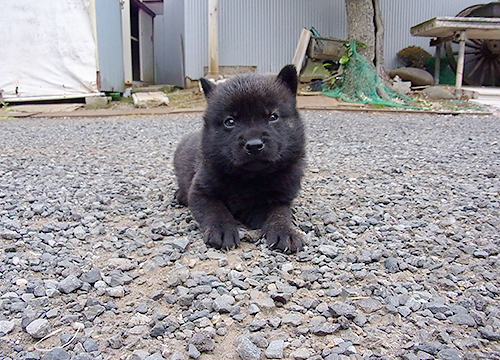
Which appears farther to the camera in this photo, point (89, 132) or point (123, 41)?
point (123, 41)

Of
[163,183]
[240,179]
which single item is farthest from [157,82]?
[240,179]

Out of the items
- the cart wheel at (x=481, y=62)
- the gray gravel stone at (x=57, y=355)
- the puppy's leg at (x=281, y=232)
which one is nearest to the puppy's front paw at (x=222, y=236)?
the puppy's leg at (x=281, y=232)

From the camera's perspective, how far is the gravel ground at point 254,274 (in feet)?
4.93

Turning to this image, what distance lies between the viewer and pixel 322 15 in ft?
A: 40.0

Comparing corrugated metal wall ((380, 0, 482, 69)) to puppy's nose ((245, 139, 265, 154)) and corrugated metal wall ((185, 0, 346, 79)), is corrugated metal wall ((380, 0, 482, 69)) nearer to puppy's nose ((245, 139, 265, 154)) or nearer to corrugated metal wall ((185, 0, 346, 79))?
corrugated metal wall ((185, 0, 346, 79))

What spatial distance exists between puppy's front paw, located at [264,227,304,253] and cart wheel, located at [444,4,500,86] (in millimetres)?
13232

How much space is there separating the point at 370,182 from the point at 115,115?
21.1 ft

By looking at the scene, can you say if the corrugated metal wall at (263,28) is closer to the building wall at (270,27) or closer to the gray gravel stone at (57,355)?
the building wall at (270,27)

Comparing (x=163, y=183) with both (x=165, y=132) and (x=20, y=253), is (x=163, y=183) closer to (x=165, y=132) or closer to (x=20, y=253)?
(x=20, y=253)

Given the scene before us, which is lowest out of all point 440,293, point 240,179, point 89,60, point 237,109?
point 440,293

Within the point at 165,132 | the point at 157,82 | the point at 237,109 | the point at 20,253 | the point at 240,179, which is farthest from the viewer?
the point at 157,82

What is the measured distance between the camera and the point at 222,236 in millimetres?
2336

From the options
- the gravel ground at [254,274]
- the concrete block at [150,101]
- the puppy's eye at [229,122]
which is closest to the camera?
the gravel ground at [254,274]

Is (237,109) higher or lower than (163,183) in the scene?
higher
